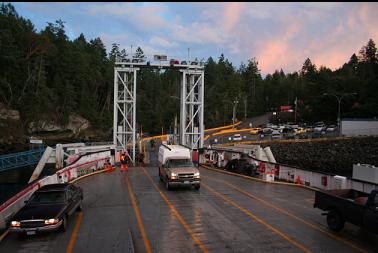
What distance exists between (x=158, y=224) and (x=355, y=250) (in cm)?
659

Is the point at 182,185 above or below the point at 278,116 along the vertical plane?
below

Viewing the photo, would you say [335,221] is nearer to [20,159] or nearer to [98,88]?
[20,159]

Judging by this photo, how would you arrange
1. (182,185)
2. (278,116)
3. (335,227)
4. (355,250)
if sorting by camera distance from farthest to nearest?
(278,116), (182,185), (335,227), (355,250)

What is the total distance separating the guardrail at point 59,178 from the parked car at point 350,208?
11.4 meters

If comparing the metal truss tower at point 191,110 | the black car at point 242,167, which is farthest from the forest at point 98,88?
the black car at point 242,167

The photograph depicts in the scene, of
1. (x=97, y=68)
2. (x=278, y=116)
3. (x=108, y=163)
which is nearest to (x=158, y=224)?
(x=108, y=163)

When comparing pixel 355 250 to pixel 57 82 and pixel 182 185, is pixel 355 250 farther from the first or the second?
pixel 57 82

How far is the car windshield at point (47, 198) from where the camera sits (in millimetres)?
13156

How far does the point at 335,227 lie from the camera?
12164mm

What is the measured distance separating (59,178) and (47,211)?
1032 centimetres

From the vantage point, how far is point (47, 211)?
12227 mm

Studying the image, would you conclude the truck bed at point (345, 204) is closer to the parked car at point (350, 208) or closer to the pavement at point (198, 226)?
the parked car at point (350, 208)

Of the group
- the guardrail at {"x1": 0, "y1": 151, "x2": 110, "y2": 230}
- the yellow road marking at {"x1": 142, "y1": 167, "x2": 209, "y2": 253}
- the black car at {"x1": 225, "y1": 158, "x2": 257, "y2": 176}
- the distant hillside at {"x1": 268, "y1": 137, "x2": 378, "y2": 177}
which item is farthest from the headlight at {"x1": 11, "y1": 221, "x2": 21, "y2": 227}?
the distant hillside at {"x1": 268, "y1": 137, "x2": 378, "y2": 177}

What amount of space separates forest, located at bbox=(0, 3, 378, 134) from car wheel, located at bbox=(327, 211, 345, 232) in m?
39.3
